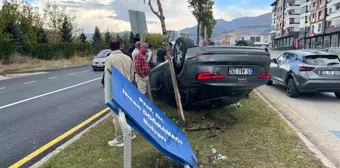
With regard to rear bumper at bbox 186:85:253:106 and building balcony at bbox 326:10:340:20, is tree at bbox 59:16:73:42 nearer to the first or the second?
rear bumper at bbox 186:85:253:106

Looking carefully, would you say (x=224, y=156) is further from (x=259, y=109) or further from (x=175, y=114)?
(x=259, y=109)

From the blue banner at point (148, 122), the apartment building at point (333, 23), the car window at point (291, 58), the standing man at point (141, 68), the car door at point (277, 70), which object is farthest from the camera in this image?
the apartment building at point (333, 23)

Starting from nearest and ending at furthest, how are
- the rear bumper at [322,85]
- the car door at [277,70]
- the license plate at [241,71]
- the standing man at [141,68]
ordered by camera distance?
the license plate at [241,71] < the standing man at [141,68] < the rear bumper at [322,85] < the car door at [277,70]

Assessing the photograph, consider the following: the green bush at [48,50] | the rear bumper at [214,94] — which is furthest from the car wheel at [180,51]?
the green bush at [48,50]

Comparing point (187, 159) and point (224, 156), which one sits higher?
point (187, 159)

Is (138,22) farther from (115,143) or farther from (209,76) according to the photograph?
(115,143)

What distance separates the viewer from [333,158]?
15.8ft

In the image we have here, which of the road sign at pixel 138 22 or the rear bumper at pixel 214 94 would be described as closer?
the rear bumper at pixel 214 94

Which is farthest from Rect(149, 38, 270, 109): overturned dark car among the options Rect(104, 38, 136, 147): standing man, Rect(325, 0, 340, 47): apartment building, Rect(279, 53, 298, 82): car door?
Rect(325, 0, 340, 47): apartment building

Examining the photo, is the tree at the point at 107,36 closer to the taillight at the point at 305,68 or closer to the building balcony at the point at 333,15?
the taillight at the point at 305,68

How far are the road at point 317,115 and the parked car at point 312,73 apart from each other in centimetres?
41

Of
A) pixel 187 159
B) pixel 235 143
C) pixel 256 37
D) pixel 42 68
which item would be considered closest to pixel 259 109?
pixel 235 143

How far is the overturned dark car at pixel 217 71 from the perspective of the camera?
5309mm

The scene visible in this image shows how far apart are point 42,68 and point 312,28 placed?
67.5 metres
